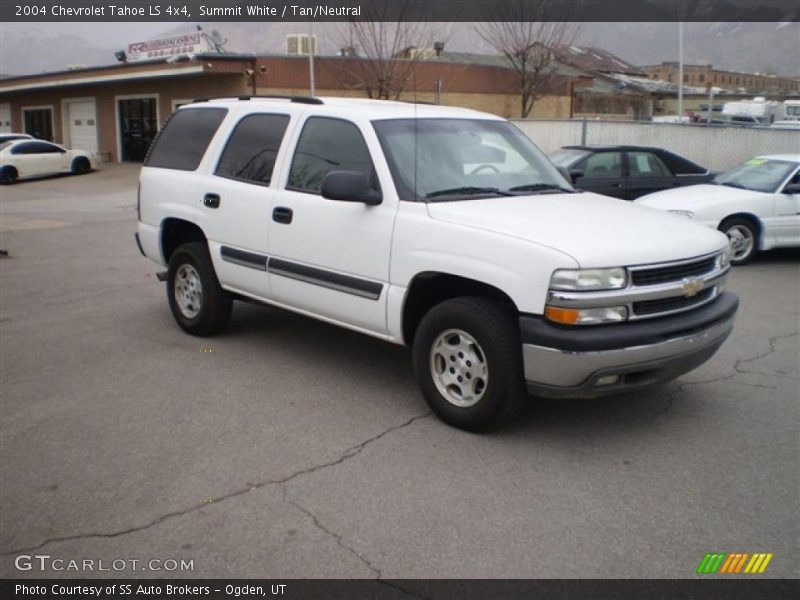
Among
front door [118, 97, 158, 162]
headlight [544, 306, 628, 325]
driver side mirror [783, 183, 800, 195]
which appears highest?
front door [118, 97, 158, 162]

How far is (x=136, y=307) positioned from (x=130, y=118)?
26.8 m

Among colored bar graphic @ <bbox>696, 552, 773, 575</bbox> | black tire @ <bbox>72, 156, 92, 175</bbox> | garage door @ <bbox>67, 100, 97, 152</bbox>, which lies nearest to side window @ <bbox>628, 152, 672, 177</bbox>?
colored bar graphic @ <bbox>696, 552, 773, 575</bbox>

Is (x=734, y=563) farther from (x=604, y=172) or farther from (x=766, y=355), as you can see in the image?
(x=604, y=172)

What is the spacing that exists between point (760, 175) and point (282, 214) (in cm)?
799

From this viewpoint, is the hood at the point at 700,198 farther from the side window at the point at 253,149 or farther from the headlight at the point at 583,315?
the headlight at the point at 583,315

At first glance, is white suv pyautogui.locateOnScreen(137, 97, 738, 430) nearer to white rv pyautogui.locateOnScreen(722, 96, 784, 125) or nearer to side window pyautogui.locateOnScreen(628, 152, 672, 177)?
side window pyautogui.locateOnScreen(628, 152, 672, 177)

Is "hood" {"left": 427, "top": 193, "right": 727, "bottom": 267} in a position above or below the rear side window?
below

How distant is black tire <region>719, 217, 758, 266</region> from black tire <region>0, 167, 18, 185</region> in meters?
23.9

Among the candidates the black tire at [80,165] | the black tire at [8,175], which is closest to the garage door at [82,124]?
the black tire at [80,165]

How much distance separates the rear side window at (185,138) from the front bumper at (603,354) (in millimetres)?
3658

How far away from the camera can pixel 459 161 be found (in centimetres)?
521

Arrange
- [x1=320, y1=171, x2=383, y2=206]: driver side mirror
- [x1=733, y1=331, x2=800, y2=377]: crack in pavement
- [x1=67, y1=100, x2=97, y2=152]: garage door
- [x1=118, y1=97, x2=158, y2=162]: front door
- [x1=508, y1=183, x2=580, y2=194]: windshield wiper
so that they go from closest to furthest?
[x1=320, y1=171, x2=383, y2=206]: driver side mirror, [x1=508, y1=183, x2=580, y2=194]: windshield wiper, [x1=733, y1=331, x2=800, y2=377]: crack in pavement, [x1=118, y1=97, x2=158, y2=162]: front door, [x1=67, y1=100, x2=97, y2=152]: garage door

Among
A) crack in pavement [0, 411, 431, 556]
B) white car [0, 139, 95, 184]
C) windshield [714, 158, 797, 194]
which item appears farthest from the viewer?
white car [0, 139, 95, 184]
